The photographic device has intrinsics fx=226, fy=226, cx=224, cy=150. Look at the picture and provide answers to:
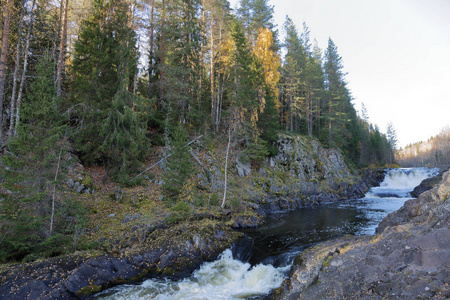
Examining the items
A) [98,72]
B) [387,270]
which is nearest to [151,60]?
[98,72]

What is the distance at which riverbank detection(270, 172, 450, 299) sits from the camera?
4918 mm

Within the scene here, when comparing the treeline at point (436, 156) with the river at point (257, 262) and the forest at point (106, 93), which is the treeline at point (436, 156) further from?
the river at point (257, 262)

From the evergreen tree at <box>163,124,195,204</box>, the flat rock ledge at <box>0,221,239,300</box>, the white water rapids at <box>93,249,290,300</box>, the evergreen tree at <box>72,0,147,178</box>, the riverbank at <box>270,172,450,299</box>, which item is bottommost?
the white water rapids at <box>93,249,290,300</box>

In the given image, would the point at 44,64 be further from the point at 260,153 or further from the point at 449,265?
the point at 260,153

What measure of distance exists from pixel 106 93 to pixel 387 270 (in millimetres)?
17299

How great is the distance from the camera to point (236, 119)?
19547 mm

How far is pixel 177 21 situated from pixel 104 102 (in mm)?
11241

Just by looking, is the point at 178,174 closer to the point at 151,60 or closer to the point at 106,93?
the point at 106,93

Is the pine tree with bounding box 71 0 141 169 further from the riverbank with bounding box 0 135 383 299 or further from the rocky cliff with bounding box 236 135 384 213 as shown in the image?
the rocky cliff with bounding box 236 135 384 213

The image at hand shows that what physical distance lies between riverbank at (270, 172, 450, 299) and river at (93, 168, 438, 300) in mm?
1456

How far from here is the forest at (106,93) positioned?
912cm

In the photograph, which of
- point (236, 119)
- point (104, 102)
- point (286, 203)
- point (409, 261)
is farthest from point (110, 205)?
point (286, 203)

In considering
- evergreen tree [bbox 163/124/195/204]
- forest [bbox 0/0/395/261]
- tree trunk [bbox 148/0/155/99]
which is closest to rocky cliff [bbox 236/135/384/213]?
forest [bbox 0/0/395/261]

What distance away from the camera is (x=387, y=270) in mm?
5723
